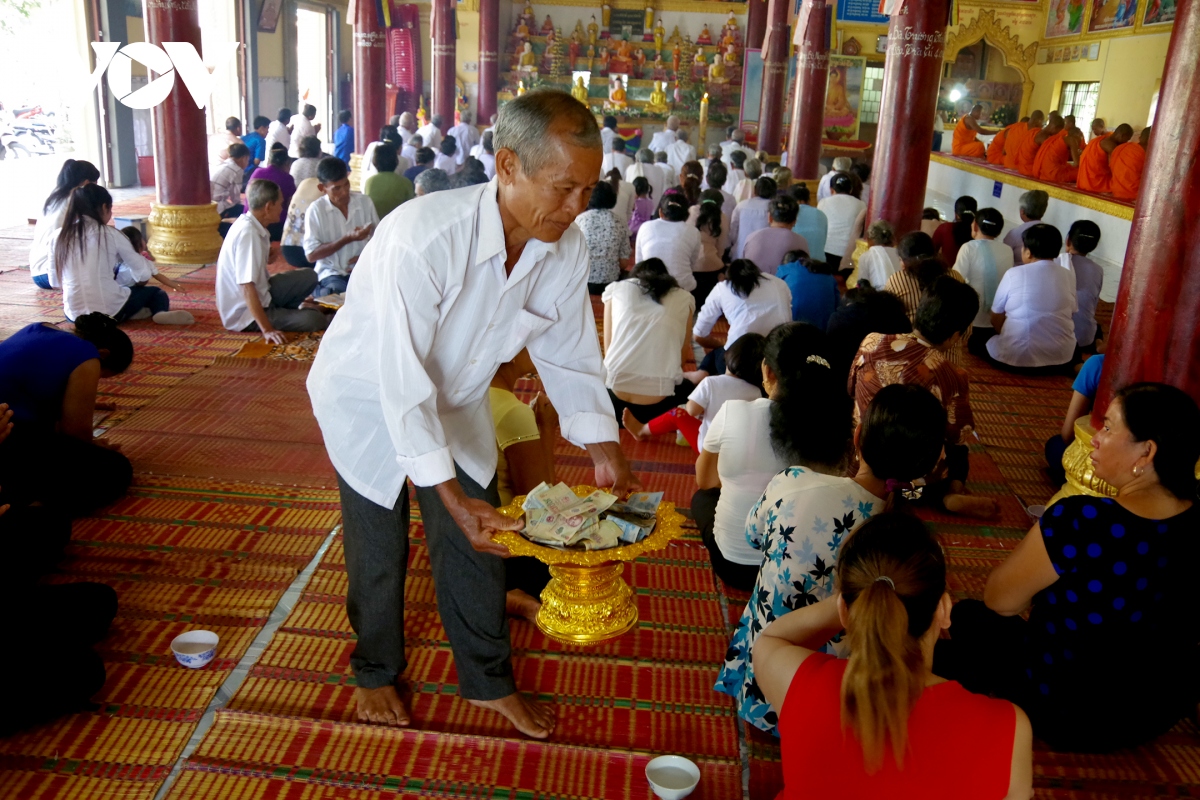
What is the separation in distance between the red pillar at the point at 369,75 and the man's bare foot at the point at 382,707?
10322 millimetres

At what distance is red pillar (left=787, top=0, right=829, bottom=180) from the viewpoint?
10.1m

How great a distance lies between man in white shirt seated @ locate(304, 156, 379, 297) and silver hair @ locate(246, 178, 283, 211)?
711mm

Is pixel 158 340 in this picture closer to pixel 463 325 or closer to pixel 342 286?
pixel 342 286

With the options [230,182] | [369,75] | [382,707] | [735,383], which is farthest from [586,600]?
[369,75]

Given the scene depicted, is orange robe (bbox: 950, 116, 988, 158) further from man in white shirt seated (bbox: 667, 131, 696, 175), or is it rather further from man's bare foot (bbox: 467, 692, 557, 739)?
man's bare foot (bbox: 467, 692, 557, 739)

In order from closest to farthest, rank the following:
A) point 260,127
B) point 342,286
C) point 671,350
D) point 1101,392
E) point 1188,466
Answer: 1. point 1188,466
2. point 1101,392
3. point 671,350
4. point 342,286
5. point 260,127

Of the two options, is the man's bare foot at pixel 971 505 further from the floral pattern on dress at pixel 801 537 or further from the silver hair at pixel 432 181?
the silver hair at pixel 432 181

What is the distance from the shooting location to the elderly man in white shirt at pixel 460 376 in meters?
1.71

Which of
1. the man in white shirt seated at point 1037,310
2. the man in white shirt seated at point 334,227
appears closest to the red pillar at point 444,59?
the man in white shirt seated at point 334,227

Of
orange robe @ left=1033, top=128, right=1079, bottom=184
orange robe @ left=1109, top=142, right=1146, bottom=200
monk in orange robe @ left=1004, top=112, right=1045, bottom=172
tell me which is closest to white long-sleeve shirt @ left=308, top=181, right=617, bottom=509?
orange robe @ left=1109, top=142, right=1146, bottom=200

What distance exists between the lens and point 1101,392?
10.1 feet

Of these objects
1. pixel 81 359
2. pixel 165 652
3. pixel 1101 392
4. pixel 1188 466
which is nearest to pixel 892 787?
pixel 1188 466

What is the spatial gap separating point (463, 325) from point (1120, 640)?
146cm

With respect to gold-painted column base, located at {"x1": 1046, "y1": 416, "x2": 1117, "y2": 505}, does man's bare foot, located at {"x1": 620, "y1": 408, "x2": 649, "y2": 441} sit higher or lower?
lower
